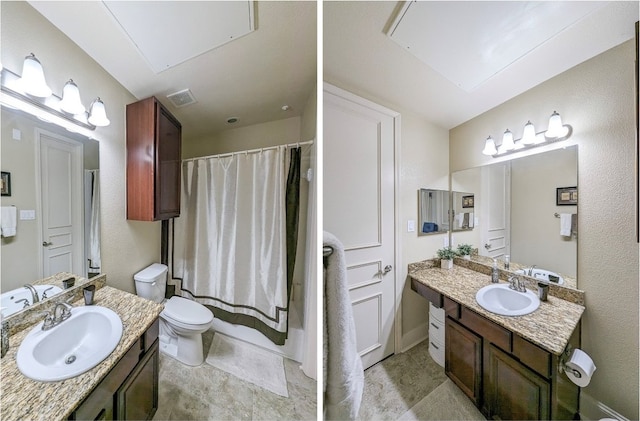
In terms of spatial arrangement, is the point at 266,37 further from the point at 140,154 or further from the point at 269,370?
the point at 269,370

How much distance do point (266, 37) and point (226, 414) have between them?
3.78 ft

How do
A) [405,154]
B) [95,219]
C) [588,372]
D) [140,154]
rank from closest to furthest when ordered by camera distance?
→ 1. [588,372]
2. [95,219]
3. [140,154]
4. [405,154]

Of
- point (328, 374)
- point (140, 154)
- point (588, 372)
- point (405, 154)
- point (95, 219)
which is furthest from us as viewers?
point (405, 154)

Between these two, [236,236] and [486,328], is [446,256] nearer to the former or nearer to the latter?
[486,328]

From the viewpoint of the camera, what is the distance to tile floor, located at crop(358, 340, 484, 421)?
2.25 feet

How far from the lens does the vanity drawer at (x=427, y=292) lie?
0.91 m

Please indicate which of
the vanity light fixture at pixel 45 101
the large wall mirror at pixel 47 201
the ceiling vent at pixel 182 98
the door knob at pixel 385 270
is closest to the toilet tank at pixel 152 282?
the large wall mirror at pixel 47 201

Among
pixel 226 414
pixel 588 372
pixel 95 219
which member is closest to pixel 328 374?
pixel 226 414

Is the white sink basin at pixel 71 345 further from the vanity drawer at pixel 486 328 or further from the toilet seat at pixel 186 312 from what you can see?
the vanity drawer at pixel 486 328

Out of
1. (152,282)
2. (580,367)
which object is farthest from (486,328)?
(152,282)

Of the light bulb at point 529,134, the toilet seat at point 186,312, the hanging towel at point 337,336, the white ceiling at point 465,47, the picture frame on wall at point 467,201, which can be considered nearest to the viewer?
the hanging towel at point 337,336

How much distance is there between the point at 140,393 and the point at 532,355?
4.14 feet

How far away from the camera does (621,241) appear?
444 millimetres

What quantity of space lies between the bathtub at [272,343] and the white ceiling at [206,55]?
72 centimetres
